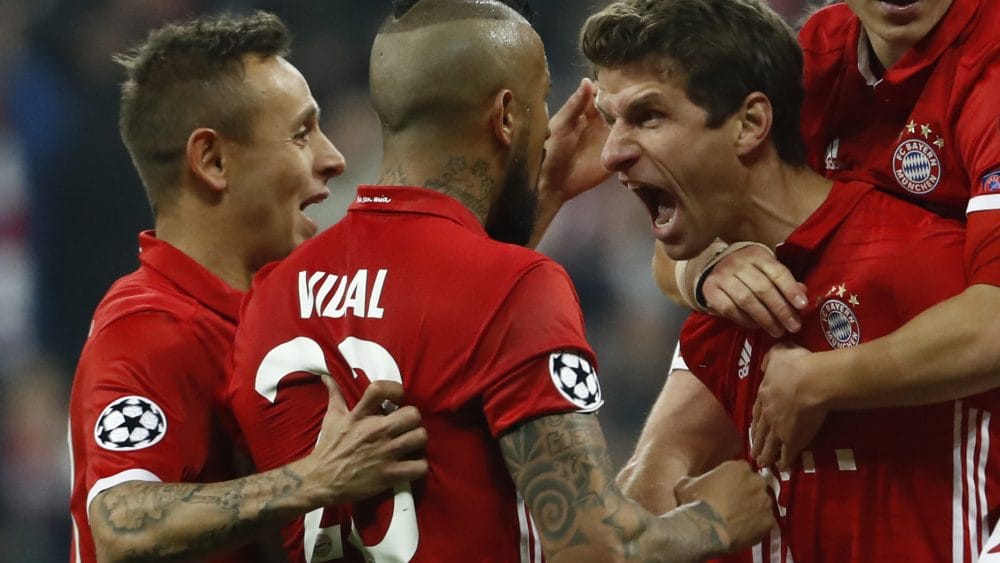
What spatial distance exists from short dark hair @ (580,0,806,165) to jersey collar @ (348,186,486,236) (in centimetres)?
55

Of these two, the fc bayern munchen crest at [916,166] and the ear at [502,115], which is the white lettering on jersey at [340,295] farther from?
the fc bayern munchen crest at [916,166]

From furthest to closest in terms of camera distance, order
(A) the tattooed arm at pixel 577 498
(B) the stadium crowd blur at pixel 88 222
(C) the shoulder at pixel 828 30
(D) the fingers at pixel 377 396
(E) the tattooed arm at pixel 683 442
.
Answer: (B) the stadium crowd blur at pixel 88 222, (E) the tattooed arm at pixel 683 442, (C) the shoulder at pixel 828 30, (D) the fingers at pixel 377 396, (A) the tattooed arm at pixel 577 498

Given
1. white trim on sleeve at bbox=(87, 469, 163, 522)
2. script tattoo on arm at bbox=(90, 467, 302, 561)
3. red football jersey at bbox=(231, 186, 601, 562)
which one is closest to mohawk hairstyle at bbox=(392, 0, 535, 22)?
red football jersey at bbox=(231, 186, 601, 562)

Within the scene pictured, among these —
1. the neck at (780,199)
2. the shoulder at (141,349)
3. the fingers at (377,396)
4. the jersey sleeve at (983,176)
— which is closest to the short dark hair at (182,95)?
the shoulder at (141,349)

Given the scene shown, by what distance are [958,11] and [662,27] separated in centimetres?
64

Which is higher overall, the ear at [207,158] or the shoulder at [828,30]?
the shoulder at [828,30]

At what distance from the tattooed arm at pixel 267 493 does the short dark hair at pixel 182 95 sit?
103 centimetres

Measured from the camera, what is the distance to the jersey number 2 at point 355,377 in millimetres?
2826

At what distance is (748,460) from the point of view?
332cm

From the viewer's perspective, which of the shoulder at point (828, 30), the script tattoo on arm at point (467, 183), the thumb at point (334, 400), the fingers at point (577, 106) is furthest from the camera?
the fingers at point (577, 106)

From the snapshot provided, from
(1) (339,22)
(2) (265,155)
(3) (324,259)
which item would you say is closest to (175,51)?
(2) (265,155)

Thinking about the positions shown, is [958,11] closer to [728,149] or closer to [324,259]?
[728,149]

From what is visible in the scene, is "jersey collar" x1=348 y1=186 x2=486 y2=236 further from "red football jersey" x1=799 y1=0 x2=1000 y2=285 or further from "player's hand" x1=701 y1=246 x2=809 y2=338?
"red football jersey" x1=799 y1=0 x2=1000 y2=285

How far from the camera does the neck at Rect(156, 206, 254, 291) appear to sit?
366 cm
